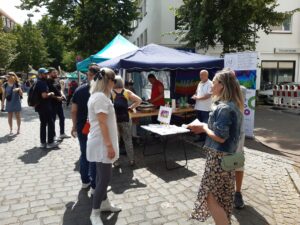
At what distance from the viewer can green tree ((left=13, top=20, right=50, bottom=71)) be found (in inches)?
1832

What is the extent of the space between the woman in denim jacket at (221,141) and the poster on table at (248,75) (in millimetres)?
5513

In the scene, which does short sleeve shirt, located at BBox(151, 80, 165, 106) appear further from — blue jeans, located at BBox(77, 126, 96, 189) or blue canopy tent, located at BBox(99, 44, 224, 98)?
blue jeans, located at BBox(77, 126, 96, 189)

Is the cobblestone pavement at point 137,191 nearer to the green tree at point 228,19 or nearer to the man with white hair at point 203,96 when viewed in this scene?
the man with white hair at point 203,96

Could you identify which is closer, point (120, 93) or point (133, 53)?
point (120, 93)

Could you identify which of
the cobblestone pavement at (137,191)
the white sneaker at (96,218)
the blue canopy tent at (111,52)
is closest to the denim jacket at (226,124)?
the cobblestone pavement at (137,191)

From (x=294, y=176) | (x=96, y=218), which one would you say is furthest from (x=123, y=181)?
(x=294, y=176)

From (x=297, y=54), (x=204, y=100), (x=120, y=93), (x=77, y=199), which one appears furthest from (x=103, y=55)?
(x=297, y=54)

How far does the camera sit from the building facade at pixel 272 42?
21.5 metres

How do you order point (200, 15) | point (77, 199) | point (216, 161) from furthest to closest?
point (200, 15)
point (77, 199)
point (216, 161)

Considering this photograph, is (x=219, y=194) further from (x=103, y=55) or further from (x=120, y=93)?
(x=103, y=55)

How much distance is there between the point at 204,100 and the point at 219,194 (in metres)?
4.81

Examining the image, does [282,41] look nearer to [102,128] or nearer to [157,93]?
[157,93]

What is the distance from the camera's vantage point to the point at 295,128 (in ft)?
34.7

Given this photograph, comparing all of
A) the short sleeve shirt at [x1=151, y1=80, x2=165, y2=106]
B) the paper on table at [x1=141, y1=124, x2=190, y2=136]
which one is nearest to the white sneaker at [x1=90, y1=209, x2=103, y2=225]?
the paper on table at [x1=141, y1=124, x2=190, y2=136]
